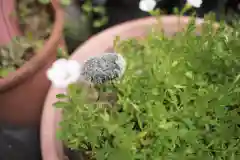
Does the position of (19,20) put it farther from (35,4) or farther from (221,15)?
(221,15)

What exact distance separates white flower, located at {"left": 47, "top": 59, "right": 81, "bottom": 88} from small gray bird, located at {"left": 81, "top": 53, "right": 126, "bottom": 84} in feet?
0.12

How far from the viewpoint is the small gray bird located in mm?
785

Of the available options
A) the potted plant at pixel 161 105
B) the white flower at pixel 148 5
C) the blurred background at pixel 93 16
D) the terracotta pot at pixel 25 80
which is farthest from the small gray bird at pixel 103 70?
the blurred background at pixel 93 16

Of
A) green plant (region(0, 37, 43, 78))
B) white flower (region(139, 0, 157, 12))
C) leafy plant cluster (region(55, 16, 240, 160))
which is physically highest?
white flower (region(139, 0, 157, 12))

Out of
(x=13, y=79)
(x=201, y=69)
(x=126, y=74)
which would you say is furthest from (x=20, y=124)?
(x=201, y=69)

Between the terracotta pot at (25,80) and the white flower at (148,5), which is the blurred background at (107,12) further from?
the white flower at (148,5)

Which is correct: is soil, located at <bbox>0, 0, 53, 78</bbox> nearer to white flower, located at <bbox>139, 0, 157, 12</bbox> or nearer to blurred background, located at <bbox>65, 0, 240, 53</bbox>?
blurred background, located at <bbox>65, 0, 240, 53</bbox>

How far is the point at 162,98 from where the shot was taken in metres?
0.77

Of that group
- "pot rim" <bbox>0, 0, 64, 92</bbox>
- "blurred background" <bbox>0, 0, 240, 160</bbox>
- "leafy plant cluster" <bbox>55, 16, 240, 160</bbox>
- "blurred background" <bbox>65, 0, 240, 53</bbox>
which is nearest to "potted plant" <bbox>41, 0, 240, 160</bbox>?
"leafy plant cluster" <bbox>55, 16, 240, 160</bbox>

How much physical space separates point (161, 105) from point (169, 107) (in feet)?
0.24

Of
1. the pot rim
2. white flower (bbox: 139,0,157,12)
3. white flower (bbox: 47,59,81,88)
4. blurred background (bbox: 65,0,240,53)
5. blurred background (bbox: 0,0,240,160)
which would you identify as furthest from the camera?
blurred background (bbox: 65,0,240,53)

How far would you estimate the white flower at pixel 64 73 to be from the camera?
728 mm

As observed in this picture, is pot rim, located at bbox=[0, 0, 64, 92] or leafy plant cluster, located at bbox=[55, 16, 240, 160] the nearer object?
leafy plant cluster, located at bbox=[55, 16, 240, 160]

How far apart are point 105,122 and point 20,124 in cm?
45
